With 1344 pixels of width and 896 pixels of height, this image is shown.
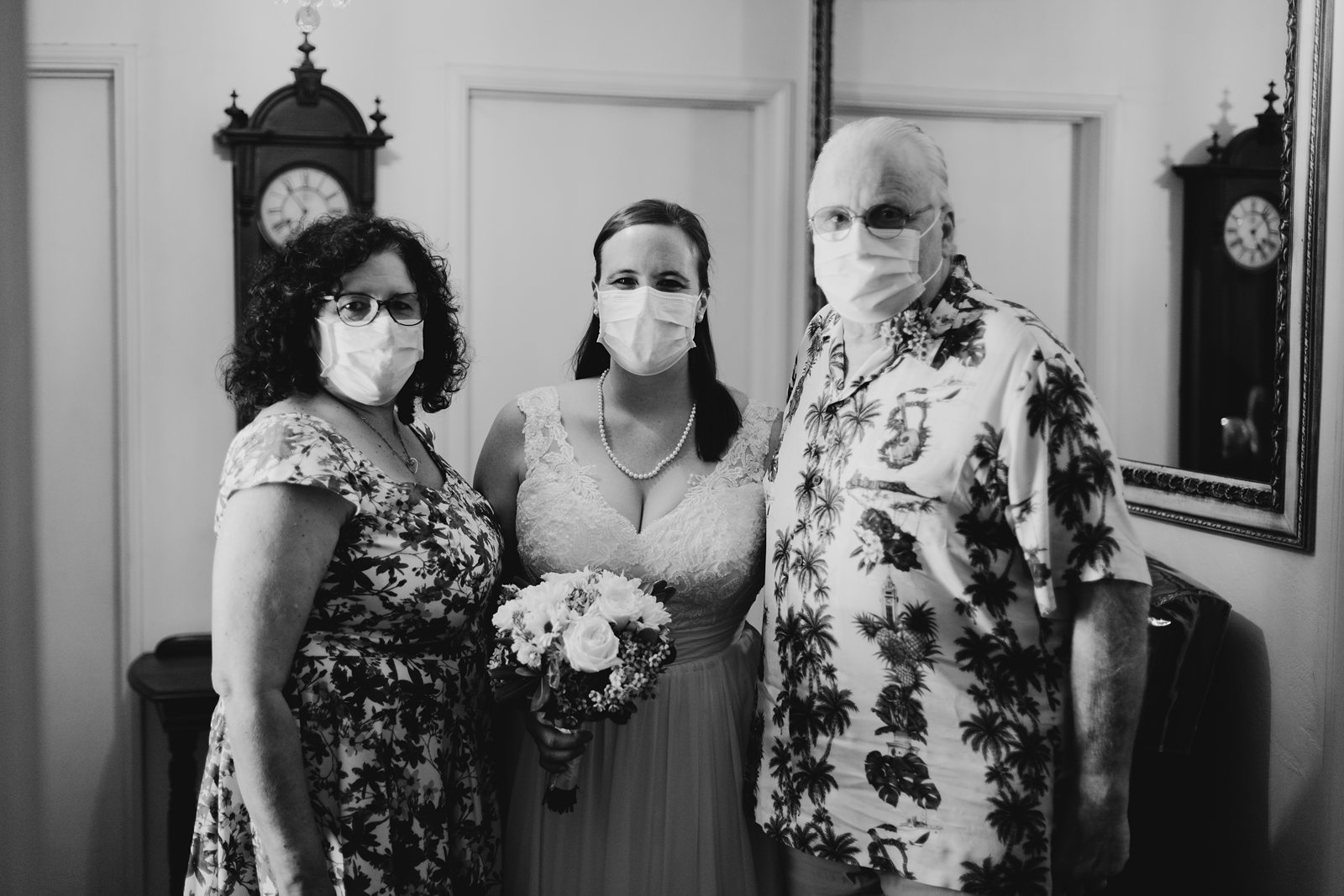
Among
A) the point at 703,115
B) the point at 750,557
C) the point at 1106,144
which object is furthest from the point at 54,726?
the point at 1106,144

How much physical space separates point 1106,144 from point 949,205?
0.94m

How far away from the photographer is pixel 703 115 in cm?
329

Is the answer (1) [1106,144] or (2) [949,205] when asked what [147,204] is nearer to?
(2) [949,205]

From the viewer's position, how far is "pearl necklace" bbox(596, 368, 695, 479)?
199cm

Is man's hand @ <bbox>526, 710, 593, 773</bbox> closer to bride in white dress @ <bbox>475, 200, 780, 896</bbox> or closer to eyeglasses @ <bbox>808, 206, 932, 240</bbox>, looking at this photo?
bride in white dress @ <bbox>475, 200, 780, 896</bbox>

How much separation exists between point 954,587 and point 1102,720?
10.7 inches

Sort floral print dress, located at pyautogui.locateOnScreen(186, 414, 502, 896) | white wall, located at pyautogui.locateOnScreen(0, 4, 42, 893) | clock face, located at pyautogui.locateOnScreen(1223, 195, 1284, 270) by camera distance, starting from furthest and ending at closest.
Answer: clock face, located at pyautogui.locateOnScreen(1223, 195, 1284, 270) → floral print dress, located at pyautogui.locateOnScreen(186, 414, 502, 896) → white wall, located at pyautogui.locateOnScreen(0, 4, 42, 893)

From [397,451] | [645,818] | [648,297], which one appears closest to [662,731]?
[645,818]

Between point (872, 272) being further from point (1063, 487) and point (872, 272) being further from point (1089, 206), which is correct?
point (1089, 206)

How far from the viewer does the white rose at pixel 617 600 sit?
1.62 metres

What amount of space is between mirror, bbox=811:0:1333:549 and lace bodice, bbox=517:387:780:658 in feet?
2.86

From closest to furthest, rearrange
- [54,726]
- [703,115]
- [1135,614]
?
1. [1135,614]
2. [54,726]
3. [703,115]

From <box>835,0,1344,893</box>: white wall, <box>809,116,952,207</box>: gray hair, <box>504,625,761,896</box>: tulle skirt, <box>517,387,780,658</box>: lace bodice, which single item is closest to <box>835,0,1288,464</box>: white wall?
<box>835,0,1344,893</box>: white wall

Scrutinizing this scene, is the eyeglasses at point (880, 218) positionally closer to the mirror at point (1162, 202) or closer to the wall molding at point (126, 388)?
the mirror at point (1162, 202)
